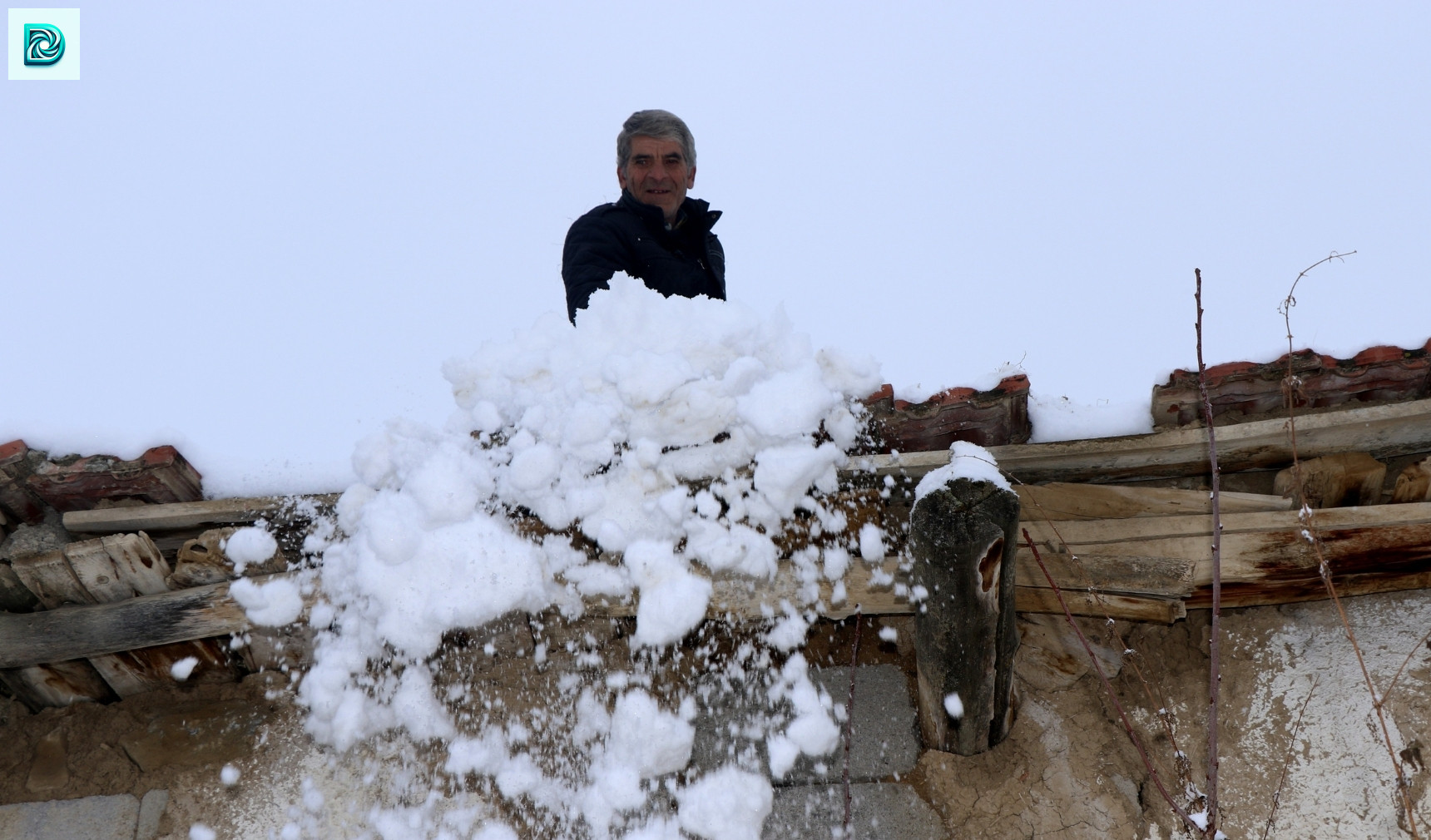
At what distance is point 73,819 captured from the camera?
212 centimetres

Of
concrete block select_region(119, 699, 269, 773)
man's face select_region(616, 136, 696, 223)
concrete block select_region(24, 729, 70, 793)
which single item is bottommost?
concrete block select_region(24, 729, 70, 793)

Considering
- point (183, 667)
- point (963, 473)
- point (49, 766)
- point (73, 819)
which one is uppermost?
point (963, 473)

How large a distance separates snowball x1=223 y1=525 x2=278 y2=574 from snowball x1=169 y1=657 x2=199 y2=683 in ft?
1.09

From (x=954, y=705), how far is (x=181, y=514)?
7.05 feet

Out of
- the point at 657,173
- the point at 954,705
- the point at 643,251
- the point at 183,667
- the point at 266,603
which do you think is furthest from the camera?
the point at 657,173

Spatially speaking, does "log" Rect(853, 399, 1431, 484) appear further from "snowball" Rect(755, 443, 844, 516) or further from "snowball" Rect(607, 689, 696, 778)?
"snowball" Rect(607, 689, 696, 778)

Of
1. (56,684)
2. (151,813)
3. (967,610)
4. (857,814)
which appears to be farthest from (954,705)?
(56,684)

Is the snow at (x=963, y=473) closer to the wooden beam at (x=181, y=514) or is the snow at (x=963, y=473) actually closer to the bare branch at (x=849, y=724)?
the bare branch at (x=849, y=724)

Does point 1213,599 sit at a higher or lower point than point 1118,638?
higher

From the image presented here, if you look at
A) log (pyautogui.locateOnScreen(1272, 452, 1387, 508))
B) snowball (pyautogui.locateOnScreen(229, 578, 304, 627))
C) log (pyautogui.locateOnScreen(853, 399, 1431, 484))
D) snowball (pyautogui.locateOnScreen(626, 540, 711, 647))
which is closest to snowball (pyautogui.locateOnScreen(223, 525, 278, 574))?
snowball (pyautogui.locateOnScreen(229, 578, 304, 627))

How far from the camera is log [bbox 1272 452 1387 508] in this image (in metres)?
2.04

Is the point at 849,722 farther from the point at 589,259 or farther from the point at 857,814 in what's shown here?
the point at 589,259

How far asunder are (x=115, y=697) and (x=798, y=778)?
6.60 feet

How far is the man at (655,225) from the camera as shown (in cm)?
279
